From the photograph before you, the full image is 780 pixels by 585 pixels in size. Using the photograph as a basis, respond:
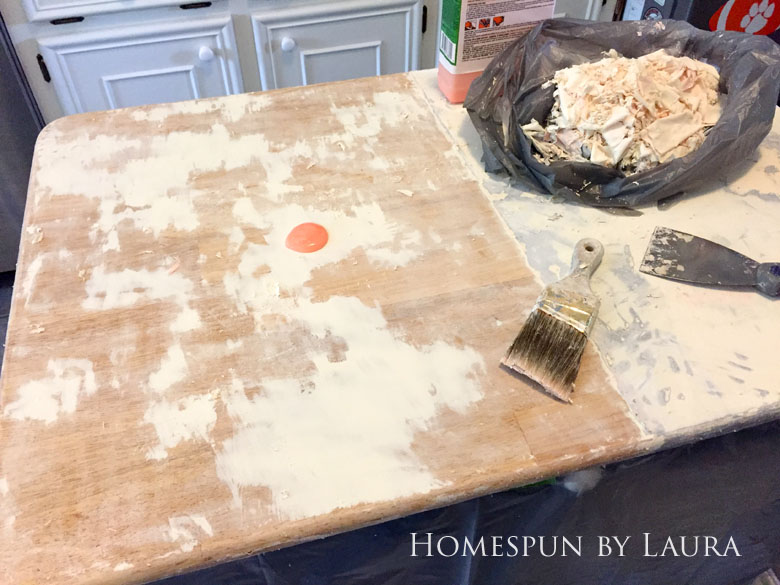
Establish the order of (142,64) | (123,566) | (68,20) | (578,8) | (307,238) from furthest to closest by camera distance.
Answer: (578,8), (142,64), (68,20), (307,238), (123,566)

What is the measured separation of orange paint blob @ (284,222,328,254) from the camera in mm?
629

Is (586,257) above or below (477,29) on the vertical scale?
below

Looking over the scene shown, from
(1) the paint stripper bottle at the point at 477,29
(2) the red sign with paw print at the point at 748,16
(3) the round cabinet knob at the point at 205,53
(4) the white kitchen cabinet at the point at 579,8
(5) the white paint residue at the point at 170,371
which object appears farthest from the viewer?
(4) the white kitchen cabinet at the point at 579,8

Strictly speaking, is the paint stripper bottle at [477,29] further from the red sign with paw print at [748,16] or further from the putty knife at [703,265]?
the red sign with paw print at [748,16]

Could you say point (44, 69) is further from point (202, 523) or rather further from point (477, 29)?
point (202, 523)

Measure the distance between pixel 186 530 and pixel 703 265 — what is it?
549 mm

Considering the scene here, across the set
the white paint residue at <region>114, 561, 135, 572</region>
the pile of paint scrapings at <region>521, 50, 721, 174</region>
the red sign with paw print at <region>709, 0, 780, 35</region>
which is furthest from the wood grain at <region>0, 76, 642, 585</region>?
the red sign with paw print at <region>709, 0, 780, 35</region>

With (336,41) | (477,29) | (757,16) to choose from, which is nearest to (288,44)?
(336,41)

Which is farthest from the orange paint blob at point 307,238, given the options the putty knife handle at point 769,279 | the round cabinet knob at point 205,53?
the round cabinet knob at point 205,53

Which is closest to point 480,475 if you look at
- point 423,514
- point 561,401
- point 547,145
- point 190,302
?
point 561,401

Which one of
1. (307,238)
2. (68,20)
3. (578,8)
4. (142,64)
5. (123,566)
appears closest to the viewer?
(123,566)

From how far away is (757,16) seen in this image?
3.65ft

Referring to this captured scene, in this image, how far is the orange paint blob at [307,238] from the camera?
0.63 metres

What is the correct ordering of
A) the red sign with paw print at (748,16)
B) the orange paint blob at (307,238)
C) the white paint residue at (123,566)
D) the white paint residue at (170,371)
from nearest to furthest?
the white paint residue at (123,566), the white paint residue at (170,371), the orange paint blob at (307,238), the red sign with paw print at (748,16)
